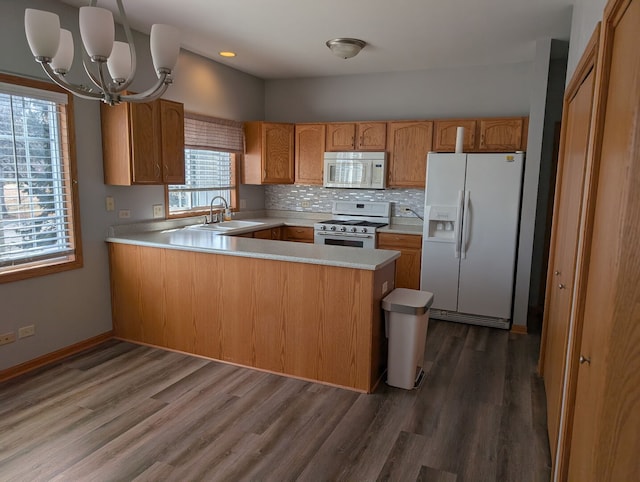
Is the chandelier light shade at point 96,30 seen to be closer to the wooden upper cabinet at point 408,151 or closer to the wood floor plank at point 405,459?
the wood floor plank at point 405,459

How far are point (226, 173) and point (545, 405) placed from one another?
4110mm

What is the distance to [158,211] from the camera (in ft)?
14.0

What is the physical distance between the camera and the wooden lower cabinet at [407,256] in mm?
4758

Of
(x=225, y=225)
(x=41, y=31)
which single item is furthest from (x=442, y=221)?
(x=41, y=31)

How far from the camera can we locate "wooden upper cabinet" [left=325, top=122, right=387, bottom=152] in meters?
5.09

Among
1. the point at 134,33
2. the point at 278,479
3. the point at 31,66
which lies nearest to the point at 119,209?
the point at 31,66

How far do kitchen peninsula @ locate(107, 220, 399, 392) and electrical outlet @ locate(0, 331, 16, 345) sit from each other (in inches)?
33.8

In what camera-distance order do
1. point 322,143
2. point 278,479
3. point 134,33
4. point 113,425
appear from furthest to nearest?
point 322,143 → point 134,33 → point 113,425 → point 278,479

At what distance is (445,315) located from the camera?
4.61 m

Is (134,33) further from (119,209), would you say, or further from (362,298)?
(362,298)

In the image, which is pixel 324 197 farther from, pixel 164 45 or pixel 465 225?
pixel 164 45

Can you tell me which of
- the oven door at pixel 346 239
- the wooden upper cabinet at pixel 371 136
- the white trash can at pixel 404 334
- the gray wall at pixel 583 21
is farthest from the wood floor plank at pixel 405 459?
the wooden upper cabinet at pixel 371 136

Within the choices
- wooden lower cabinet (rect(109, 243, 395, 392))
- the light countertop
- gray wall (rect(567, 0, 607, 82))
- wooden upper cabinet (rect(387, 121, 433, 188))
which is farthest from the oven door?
gray wall (rect(567, 0, 607, 82))

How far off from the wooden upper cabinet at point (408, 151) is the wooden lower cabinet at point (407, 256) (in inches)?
24.9
